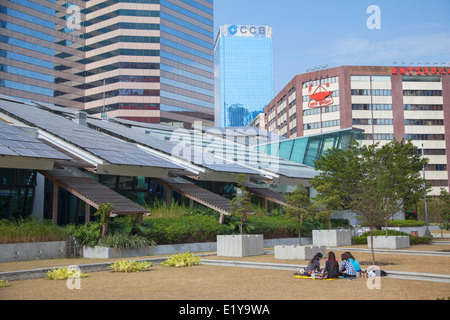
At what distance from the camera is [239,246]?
73.4ft

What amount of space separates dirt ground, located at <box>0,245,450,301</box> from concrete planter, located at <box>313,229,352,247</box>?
12128mm

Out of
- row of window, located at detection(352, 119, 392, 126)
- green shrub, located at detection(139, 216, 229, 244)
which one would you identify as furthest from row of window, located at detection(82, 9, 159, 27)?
green shrub, located at detection(139, 216, 229, 244)

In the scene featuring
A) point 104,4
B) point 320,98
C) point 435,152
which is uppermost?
point 104,4

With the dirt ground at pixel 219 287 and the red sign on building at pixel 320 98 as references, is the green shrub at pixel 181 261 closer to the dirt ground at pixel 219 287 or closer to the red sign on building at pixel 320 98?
the dirt ground at pixel 219 287

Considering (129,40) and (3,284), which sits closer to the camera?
(3,284)

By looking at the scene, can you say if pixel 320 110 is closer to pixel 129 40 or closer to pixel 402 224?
pixel 129 40

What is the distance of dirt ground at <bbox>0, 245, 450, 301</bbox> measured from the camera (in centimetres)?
1159

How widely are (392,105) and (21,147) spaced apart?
9008 cm

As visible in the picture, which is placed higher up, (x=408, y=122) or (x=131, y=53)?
(x=131, y=53)

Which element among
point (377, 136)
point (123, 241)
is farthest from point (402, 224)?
point (377, 136)

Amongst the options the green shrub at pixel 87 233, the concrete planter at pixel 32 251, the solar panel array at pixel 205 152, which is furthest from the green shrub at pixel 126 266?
the solar panel array at pixel 205 152

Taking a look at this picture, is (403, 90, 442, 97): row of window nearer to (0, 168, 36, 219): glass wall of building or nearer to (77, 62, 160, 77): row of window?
(77, 62, 160, 77): row of window

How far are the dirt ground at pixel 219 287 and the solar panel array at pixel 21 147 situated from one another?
6.34 m
